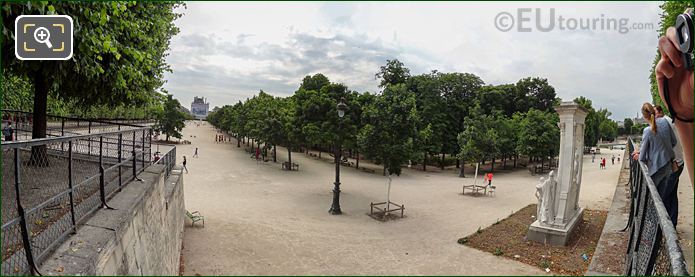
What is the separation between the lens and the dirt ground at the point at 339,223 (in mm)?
9094

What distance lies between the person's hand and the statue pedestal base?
9678 mm

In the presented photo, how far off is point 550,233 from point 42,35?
454 inches

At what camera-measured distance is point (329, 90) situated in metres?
18.8

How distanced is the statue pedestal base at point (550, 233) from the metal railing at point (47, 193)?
10.1 meters

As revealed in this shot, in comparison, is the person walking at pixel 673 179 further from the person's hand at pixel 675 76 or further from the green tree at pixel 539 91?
the green tree at pixel 539 91

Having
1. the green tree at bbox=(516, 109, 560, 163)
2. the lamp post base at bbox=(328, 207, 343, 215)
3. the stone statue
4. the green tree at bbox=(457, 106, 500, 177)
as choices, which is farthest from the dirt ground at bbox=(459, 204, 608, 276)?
the green tree at bbox=(516, 109, 560, 163)

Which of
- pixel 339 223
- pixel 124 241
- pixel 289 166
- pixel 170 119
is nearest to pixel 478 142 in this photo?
pixel 289 166

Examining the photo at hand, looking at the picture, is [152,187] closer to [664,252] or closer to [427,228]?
[664,252]

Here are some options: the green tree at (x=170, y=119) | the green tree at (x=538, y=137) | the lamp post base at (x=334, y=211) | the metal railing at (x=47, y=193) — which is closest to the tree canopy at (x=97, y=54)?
the metal railing at (x=47, y=193)

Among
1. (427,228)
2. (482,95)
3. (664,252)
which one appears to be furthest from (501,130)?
(664,252)

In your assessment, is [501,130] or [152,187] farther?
[501,130]

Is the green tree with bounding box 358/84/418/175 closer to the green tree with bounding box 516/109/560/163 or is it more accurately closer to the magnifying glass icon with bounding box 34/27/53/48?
the magnifying glass icon with bounding box 34/27/53/48

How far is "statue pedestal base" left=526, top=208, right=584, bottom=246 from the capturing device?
33.6 feet

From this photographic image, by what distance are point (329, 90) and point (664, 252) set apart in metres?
17.2
